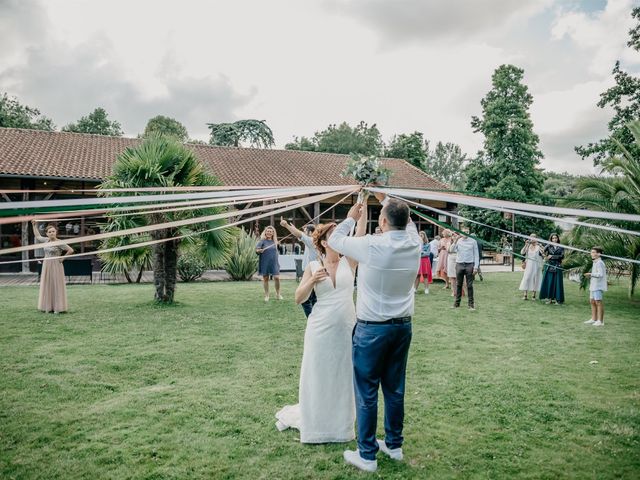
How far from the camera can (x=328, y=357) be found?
12.5 feet

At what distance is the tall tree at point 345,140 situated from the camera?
47.5 m

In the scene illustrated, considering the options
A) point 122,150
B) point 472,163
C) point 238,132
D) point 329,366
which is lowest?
point 329,366

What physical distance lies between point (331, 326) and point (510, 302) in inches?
381

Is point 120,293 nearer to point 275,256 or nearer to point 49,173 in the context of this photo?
point 275,256

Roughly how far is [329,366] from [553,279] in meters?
10.3

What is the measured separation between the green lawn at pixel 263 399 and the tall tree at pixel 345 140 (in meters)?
39.8

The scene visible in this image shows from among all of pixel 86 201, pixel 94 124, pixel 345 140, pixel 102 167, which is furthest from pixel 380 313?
pixel 94 124

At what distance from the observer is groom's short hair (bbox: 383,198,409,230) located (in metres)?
3.42

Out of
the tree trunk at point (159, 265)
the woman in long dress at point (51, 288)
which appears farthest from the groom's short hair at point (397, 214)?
the woman in long dress at point (51, 288)

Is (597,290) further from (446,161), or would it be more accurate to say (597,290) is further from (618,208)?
(446,161)

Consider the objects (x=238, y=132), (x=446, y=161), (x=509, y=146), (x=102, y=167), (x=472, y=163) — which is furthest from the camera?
(x=446, y=161)

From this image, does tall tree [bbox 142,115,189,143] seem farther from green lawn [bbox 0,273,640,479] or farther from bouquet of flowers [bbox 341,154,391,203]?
bouquet of flowers [bbox 341,154,391,203]

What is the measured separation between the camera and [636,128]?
1153 centimetres

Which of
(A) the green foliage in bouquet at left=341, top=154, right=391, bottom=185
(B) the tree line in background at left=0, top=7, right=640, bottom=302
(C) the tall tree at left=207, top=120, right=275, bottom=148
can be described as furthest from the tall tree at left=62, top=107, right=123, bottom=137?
(A) the green foliage in bouquet at left=341, top=154, right=391, bottom=185
